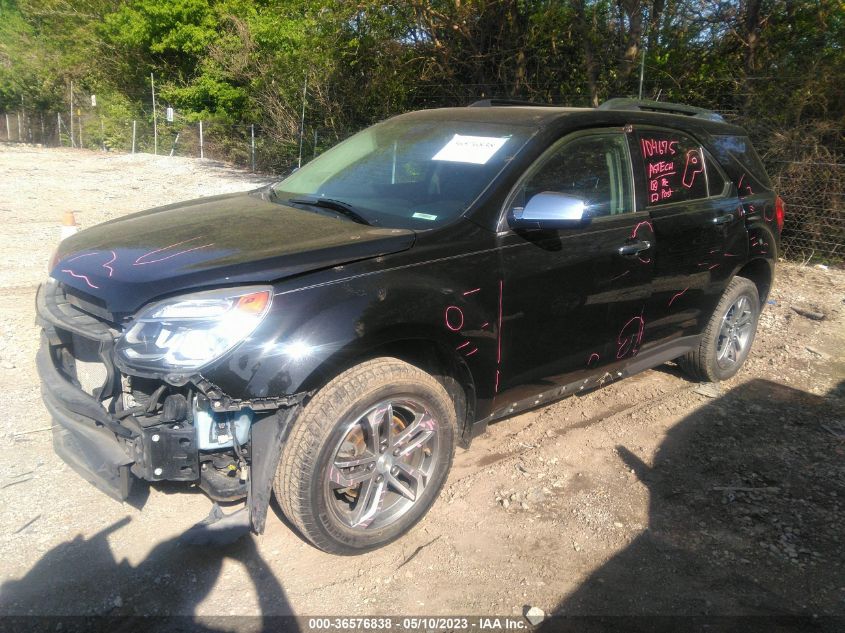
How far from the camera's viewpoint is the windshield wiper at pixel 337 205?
11.0 ft

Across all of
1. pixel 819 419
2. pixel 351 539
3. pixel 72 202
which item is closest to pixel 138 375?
pixel 351 539

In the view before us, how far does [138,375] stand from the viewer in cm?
254

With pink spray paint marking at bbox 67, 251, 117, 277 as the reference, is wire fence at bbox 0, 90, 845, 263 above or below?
above

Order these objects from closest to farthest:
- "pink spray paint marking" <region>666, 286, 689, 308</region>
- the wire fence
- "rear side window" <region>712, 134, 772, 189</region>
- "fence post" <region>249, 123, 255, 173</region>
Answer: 1. "pink spray paint marking" <region>666, 286, 689, 308</region>
2. "rear side window" <region>712, 134, 772, 189</region>
3. the wire fence
4. "fence post" <region>249, 123, 255, 173</region>

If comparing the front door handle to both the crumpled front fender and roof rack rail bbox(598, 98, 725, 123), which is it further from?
the crumpled front fender

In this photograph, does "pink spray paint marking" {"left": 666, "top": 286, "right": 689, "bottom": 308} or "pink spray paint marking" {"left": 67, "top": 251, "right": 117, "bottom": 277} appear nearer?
"pink spray paint marking" {"left": 67, "top": 251, "right": 117, "bottom": 277}

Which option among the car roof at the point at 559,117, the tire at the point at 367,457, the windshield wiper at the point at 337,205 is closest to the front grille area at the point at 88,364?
the tire at the point at 367,457

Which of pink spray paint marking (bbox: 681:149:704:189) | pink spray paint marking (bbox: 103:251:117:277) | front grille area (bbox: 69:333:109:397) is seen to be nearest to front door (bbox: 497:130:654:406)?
pink spray paint marking (bbox: 681:149:704:189)

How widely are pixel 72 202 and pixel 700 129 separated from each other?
472 inches

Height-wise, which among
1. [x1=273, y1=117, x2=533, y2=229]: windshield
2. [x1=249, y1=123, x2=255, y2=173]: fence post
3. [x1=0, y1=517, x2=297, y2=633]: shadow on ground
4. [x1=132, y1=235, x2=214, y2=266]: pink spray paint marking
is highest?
[x1=249, y1=123, x2=255, y2=173]: fence post

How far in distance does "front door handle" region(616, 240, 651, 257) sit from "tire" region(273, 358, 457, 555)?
1.39m

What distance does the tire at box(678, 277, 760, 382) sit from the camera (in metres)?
4.92

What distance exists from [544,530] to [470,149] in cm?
200

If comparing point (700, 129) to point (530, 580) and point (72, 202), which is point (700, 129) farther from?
point (72, 202)
